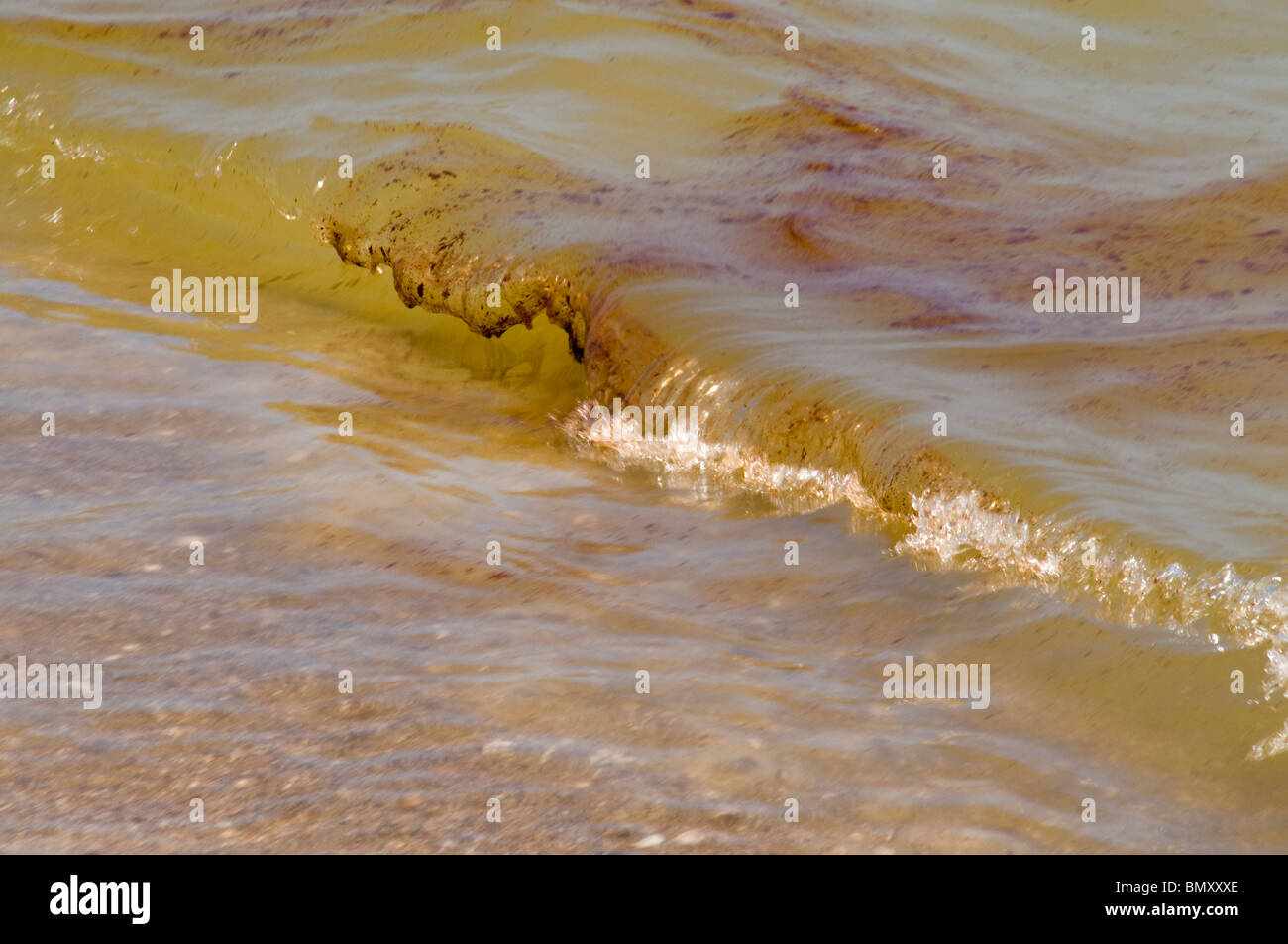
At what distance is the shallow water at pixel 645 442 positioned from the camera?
10.1ft

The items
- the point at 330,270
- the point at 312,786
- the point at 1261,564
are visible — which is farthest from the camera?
the point at 330,270

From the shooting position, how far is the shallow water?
309 centimetres

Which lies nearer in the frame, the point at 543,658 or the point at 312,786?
the point at 312,786

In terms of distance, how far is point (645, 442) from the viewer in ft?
15.1

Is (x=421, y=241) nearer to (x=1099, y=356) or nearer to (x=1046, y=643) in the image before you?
(x=1099, y=356)

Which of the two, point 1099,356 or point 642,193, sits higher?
point 642,193

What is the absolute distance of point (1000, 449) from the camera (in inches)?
159

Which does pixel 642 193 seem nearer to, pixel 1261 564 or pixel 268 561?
pixel 268 561

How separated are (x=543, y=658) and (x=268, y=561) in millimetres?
847
